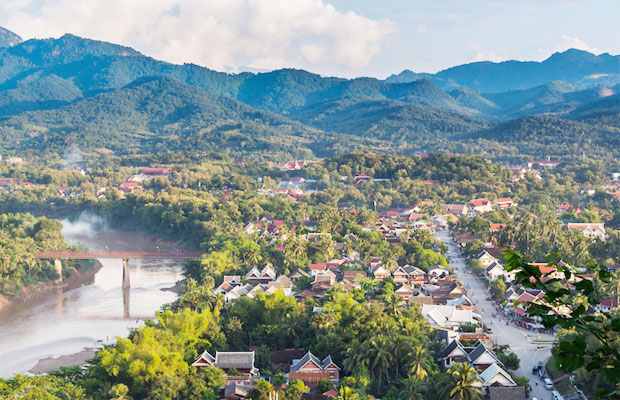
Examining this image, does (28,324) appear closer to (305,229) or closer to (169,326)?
(169,326)

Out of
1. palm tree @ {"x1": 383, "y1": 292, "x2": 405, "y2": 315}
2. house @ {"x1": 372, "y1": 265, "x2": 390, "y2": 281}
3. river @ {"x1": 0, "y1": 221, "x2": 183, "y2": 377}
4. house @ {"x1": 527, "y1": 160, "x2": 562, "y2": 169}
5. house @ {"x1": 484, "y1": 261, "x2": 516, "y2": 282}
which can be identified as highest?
house @ {"x1": 527, "y1": 160, "x2": 562, "y2": 169}

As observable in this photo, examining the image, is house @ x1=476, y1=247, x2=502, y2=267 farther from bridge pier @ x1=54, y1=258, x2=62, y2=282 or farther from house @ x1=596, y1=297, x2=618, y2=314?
bridge pier @ x1=54, y1=258, x2=62, y2=282

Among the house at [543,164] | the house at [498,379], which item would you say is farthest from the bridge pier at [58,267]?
the house at [543,164]

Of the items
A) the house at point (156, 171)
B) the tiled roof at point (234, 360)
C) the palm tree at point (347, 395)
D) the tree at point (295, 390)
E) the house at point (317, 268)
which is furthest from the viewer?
the house at point (156, 171)

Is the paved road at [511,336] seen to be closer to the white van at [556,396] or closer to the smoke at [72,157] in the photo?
the white van at [556,396]

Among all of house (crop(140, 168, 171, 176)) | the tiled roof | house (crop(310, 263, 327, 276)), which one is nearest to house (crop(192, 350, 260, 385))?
the tiled roof

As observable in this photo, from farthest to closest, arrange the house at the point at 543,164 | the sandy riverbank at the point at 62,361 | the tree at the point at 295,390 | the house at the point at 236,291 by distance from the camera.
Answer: the house at the point at 543,164, the house at the point at 236,291, the sandy riverbank at the point at 62,361, the tree at the point at 295,390

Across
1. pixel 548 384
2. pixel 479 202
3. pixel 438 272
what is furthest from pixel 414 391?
pixel 479 202
